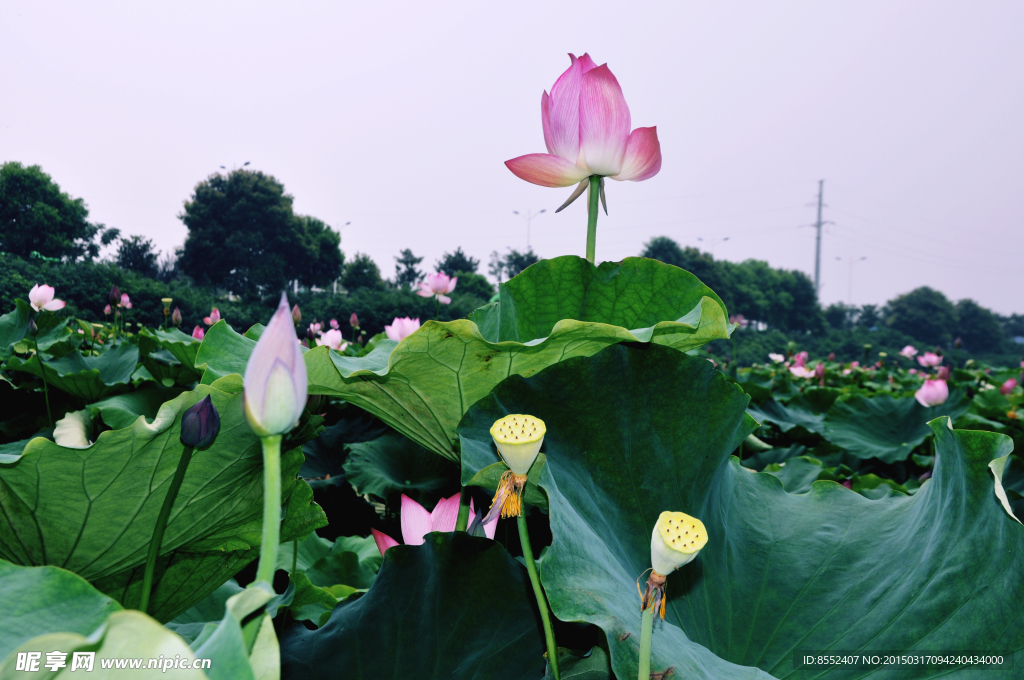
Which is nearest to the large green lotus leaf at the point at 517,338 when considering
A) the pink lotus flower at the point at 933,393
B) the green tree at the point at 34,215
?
the pink lotus flower at the point at 933,393

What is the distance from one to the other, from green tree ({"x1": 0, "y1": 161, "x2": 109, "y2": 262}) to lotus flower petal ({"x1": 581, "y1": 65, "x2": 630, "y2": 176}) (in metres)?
25.3

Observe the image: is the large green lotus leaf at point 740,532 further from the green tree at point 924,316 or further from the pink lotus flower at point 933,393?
the green tree at point 924,316

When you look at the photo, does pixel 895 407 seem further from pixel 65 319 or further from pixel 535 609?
pixel 65 319

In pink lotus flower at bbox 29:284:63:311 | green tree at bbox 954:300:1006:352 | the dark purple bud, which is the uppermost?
the dark purple bud

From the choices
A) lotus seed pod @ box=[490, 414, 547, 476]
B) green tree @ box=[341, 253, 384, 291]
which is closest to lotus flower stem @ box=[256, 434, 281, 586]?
lotus seed pod @ box=[490, 414, 547, 476]

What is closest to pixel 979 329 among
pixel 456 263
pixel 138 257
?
pixel 456 263

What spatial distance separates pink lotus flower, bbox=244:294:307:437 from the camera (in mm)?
301

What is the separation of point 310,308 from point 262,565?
1690 cm

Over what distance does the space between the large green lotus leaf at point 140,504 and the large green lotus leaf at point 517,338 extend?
0.11 m

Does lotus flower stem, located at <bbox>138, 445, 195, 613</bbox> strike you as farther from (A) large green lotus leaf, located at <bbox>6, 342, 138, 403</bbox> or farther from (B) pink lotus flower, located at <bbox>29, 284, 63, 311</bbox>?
(B) pink lotus flower, located at <bbox>29, 284, 63, 311</bbox>

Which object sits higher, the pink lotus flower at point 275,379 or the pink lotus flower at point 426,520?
the pink lotus flower at point 275,379

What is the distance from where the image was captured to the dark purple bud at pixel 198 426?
46 cm

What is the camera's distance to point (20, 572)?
1.26 ft

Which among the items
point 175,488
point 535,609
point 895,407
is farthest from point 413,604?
point 895,407
